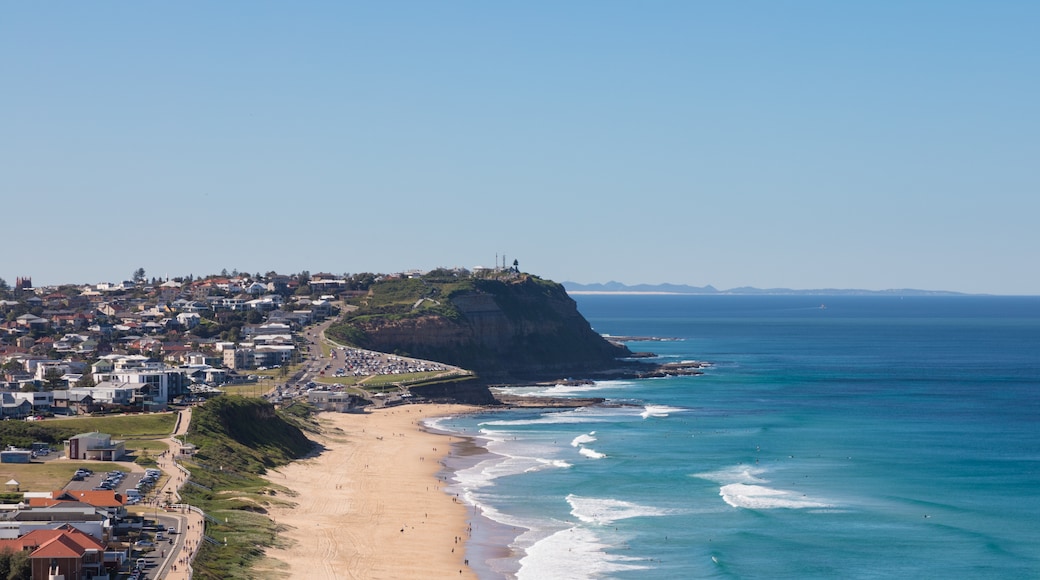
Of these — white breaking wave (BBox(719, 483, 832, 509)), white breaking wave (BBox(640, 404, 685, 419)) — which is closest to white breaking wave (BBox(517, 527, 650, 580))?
white breaking wave (BBox(719, 483, 832, 509))

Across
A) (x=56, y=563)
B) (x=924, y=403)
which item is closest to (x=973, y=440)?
(x=924, y=403)

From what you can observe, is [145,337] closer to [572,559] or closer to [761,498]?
[761,498]

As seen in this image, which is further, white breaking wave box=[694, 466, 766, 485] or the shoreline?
white breaking wave box=[694, 466, 766, 485]

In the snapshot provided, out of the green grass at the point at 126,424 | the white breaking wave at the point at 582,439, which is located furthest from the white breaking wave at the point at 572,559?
the white breaking wave at the point at 582,439

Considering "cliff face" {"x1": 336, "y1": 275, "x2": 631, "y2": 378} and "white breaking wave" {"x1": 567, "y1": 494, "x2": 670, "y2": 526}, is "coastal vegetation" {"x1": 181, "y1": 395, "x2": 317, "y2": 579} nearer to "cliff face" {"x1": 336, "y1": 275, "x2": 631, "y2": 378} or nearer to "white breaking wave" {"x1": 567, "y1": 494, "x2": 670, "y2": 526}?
"white breaking wave" {"x1": 567, "y1": 494, "x2": 670, "y2": 526}

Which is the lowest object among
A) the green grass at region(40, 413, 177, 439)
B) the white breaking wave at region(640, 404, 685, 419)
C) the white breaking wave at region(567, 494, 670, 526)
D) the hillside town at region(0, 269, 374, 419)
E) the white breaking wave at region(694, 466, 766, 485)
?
the white breaking wave at region(567, 494, 670, 526)

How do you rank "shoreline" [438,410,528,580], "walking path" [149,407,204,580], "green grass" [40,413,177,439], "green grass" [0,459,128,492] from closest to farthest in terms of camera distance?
1. "walking path" [149,407,204,580]
2. "shoreline" [438,410,528,580]
3. "green grass" [0,459,128,492]
4. "green grass" [40,413,177,439]

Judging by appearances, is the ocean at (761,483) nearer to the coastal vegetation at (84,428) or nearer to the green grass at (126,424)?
the green grass at (126,424)

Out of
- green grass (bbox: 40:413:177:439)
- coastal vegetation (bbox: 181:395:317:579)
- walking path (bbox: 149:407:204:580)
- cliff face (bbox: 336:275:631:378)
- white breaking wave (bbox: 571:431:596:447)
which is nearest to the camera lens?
walking path (bbox: 149:407:204:580)

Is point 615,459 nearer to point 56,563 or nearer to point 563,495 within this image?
point 563,495
